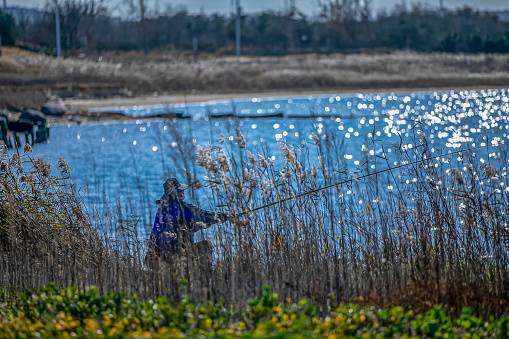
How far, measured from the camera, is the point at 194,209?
5.65 m

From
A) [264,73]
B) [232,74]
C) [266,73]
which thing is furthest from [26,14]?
[266,73]

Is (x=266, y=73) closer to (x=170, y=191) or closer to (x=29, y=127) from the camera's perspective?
(x=29, y=127)

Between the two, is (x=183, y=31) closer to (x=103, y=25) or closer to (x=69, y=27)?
(x=103, y=25)

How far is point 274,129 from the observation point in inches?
1044

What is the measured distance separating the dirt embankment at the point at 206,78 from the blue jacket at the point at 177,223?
2274cm

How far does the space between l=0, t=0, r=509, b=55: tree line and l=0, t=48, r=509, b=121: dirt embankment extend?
7265mm

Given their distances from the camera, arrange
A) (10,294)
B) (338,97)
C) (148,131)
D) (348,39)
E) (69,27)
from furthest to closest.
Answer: (348,39)
(69,27)
(338,97)
(148,131)
(10,294)

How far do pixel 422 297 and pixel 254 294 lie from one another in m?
1.21

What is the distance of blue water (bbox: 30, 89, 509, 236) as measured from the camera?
52.9 feet

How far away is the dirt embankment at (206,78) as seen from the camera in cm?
3331

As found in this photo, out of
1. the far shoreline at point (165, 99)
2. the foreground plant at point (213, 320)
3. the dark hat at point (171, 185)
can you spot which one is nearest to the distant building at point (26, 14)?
the far shoreline at point (165, 99)

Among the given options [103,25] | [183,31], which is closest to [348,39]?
[183,31]

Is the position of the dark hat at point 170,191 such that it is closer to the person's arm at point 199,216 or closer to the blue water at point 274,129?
the person's arm at point 199,216

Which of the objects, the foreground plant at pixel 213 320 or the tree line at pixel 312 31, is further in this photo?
the tree line at pixel 312 31
